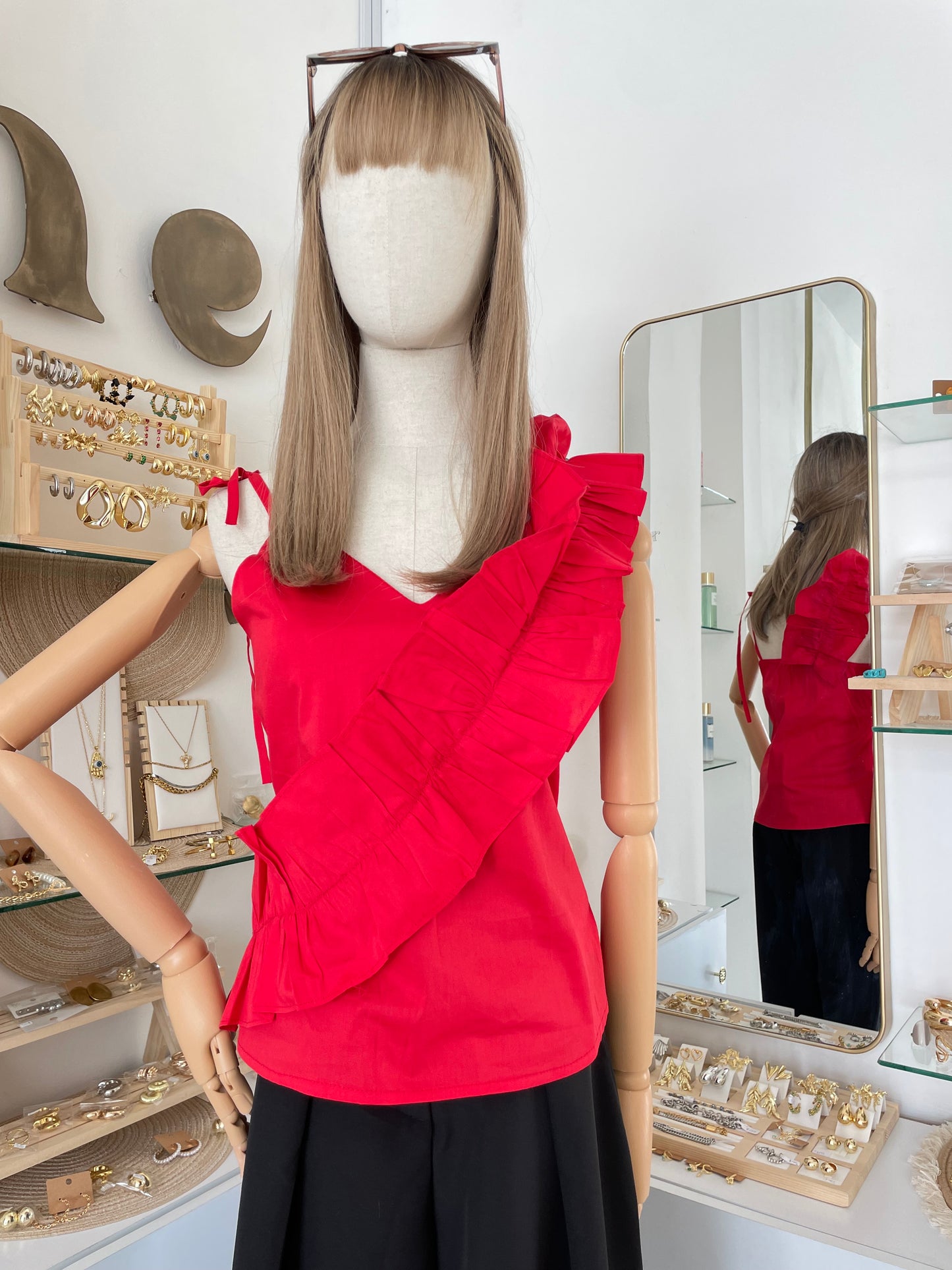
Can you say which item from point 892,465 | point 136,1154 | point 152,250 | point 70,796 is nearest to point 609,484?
point 70,796

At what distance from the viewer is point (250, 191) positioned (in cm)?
207

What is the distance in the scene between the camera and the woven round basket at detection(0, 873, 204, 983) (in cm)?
159

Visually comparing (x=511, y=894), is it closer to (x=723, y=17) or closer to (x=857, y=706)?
(x=857, y=706)

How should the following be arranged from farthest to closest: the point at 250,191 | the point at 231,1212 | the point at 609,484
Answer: the point at 250,191 → the point at 231,1212 → the point at 609,484

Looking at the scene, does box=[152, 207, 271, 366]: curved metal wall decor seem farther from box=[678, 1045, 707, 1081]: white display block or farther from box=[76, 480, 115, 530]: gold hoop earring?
box=[678, 1045, 707, 1081]: white display block

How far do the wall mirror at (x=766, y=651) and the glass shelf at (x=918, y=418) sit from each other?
2.0 inches

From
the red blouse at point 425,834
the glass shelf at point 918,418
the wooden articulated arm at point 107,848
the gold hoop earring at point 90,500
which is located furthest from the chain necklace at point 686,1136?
the gold hoop earring at point 90,500

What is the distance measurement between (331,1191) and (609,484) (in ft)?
2.50

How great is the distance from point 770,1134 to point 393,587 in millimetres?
1226

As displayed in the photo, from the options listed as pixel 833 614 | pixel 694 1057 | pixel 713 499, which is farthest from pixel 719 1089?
pixel 713 499

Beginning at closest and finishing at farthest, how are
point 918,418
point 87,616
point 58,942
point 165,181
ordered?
point 87,616 → point 918,418 → point 58,942 → point 165,181

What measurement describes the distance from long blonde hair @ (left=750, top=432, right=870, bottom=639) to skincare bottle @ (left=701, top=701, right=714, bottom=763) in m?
0.22

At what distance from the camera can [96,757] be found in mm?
1596

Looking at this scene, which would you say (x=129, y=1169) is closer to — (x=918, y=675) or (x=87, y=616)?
(x=87, y=616)
